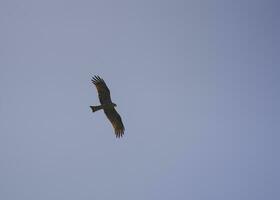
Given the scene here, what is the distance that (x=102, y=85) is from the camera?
3956 cm

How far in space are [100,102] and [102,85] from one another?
3.22 ft

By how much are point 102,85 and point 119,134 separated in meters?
3.39

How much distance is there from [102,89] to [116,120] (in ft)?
8.00

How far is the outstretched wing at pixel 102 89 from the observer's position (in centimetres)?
3956

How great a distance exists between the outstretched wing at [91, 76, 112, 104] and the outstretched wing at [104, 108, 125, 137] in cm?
89

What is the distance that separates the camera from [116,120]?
135ft

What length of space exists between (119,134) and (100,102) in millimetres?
2532

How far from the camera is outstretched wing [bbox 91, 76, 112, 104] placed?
39.6 metres

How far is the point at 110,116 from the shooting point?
4100 centimetres

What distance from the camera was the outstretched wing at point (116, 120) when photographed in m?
40.7

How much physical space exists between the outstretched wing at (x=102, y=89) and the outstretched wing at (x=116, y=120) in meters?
0.89

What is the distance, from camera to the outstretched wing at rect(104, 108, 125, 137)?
4069 centimetres

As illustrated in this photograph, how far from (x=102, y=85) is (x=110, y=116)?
2211 mm

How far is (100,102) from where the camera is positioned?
3997cm
